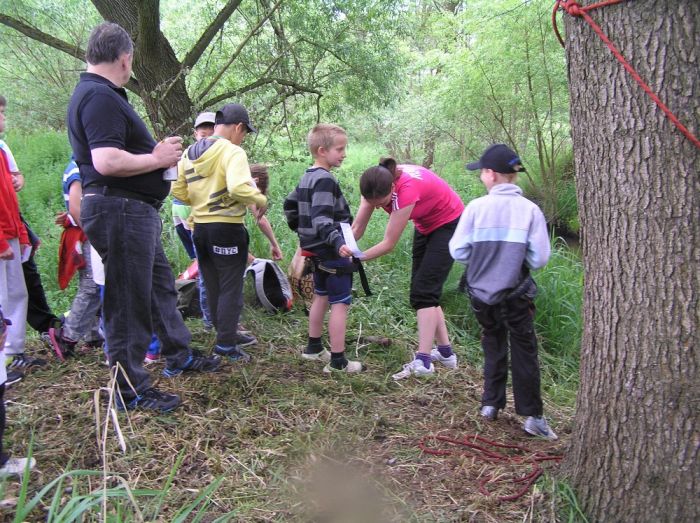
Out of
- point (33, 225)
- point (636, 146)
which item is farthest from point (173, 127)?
point (636, 146)

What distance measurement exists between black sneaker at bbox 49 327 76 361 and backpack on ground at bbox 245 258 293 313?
5.11 feet

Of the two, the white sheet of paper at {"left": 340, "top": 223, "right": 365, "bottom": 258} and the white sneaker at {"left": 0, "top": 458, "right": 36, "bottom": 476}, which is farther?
the white sheet of paper at {"left": 340, "top": 223, "right": 365, "bottom": 258}

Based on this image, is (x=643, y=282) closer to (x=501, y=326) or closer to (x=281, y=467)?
(x=501, y=326)

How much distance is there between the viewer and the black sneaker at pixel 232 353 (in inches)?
153

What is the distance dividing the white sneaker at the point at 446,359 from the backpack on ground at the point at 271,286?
Answer: 1.43m

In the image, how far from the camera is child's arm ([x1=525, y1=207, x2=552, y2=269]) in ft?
9.61

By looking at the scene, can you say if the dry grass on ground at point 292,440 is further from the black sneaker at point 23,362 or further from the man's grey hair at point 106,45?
the man's grey hair at point 106,45

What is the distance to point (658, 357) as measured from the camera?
2.12 meters

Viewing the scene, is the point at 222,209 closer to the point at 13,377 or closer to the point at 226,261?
the point at 226,261

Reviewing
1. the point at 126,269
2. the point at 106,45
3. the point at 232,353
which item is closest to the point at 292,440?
the point at 232,353

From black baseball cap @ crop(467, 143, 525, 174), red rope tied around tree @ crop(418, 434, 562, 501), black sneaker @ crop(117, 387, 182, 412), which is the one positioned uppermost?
black baseball cap @ crop(467, 143, 525, 174)

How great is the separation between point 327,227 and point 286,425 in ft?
4.11

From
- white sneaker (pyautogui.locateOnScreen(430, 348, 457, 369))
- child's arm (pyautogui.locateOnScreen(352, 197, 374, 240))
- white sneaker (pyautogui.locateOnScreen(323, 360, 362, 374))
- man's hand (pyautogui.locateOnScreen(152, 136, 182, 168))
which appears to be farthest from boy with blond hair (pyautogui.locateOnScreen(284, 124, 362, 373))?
man's hand (pyautogui.locateOnScreen(152, 136, 182, 168))

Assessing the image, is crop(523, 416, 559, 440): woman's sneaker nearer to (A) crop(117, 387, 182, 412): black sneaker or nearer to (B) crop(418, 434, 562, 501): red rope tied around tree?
(B) crop(418, 434, 562, 501): red rope tied around tree
